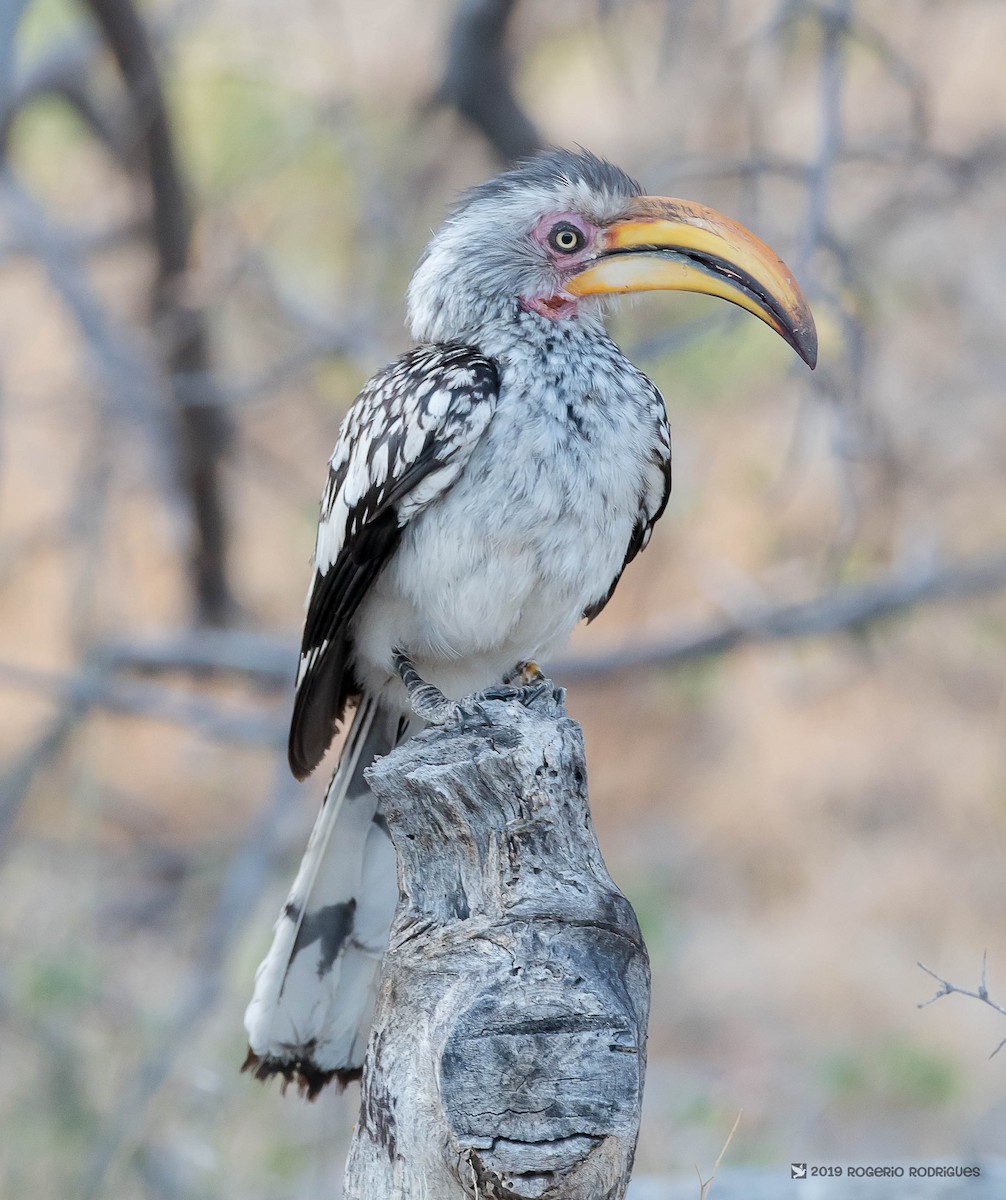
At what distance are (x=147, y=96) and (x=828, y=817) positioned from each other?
17.9 ft

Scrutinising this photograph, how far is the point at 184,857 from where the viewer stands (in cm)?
730

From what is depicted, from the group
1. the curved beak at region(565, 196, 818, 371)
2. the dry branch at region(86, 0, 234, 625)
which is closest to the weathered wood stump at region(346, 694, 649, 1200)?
the curved beak at region(565, 196, 818, 371)

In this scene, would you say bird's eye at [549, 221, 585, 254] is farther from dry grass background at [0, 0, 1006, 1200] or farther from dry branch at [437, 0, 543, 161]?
dry branch at [437, 0, 543, 161]

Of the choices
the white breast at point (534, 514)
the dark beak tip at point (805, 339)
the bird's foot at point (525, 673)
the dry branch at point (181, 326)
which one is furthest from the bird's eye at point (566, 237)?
the dry branch at point (181, 326)

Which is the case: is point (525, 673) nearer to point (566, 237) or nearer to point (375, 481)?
point (375, 481)

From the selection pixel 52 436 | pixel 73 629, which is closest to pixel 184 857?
pixel 73 629

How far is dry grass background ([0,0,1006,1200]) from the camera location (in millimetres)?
5227

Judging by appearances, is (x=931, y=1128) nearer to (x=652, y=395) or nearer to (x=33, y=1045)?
(x=33, y=1045)

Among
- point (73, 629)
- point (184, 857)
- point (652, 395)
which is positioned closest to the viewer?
point (652, 395)

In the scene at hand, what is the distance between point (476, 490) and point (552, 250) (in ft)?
2.03

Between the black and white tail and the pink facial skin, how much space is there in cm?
105

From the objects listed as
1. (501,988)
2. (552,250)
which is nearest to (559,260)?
(552,250)

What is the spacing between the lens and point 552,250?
2.95m

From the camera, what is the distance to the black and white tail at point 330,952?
269 centimetres
